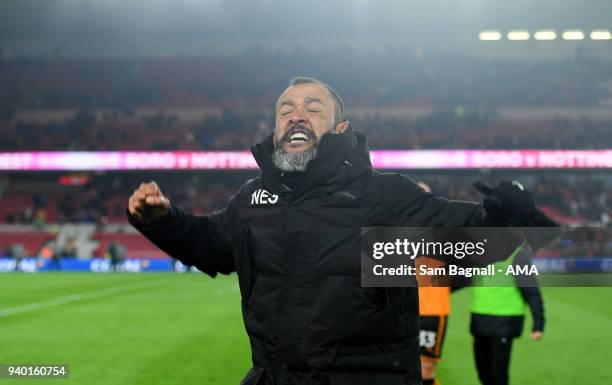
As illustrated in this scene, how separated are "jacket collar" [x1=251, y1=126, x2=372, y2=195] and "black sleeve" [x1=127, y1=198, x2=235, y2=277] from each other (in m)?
0.24

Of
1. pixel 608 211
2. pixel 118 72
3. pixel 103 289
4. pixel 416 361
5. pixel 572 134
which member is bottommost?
pixel 416 361

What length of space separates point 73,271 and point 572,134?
82.3 feet

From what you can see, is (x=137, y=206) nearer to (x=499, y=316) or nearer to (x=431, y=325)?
(x=431, y=325)

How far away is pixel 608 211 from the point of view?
31.5m

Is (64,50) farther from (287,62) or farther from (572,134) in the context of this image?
(572,134)

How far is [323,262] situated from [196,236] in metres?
0.59

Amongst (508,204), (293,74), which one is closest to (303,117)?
(508,204)

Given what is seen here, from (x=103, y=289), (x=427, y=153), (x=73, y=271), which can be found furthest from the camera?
(x=427, y=153)

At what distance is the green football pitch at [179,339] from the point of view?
25.2 feet

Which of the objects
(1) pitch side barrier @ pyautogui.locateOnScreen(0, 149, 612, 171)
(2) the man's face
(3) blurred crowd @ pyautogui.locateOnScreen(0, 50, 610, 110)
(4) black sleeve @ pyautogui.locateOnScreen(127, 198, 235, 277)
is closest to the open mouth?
(2) the man's face

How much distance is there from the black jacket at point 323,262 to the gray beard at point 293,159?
0.03 m

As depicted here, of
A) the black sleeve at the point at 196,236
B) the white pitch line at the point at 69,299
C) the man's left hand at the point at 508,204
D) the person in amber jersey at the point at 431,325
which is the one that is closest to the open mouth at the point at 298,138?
the black sleeve at the point at 196,236

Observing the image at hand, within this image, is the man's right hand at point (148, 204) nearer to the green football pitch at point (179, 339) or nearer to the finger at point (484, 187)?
the finger at point (484, 187)

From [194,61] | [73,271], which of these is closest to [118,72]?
[194,61]
